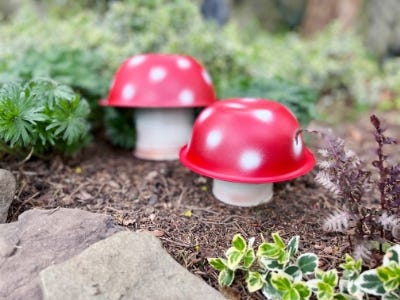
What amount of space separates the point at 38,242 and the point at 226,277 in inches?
30.8

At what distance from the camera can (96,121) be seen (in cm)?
319

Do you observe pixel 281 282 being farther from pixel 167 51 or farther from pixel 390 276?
pixel 167 51

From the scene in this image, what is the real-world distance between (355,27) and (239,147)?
26.7 ft

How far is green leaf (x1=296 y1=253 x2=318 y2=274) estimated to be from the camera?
5.04 feet

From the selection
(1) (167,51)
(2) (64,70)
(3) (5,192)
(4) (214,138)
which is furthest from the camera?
(1) (167,51)

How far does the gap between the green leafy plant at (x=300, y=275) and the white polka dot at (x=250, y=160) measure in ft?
1.42

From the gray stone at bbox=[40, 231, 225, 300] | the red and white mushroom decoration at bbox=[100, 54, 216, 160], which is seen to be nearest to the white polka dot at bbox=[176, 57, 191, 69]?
the red and white mushroom decoration at bbox=[100, 54, 216, 160]

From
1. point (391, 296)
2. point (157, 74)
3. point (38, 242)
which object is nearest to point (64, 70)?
point (157, 74)

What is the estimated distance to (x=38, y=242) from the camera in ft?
5.41

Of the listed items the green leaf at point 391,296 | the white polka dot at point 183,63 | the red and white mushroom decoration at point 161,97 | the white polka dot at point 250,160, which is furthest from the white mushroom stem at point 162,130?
the green leaf at point 391,296

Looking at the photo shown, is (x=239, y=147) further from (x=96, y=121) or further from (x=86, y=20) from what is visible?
(x=86, y=20)

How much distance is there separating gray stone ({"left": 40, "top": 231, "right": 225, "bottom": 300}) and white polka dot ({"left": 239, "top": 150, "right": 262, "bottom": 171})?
1.95 feet

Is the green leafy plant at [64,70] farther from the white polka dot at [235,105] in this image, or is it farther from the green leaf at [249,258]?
the green leaf at [249,258]

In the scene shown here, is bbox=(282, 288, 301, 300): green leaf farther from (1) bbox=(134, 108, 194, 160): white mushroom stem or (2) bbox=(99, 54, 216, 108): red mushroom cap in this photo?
(1) bbox=(134, 108, 194, 160): white mushroom stem
